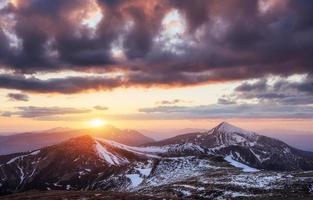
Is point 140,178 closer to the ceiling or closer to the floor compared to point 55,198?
closer to the floor

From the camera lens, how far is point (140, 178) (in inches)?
7751

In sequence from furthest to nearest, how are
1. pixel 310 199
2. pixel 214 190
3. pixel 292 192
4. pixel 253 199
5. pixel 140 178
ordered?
pixel 140 178 < pixel 214 190 < pixel 292 192 < pixel 253 199 < pixel 310 199

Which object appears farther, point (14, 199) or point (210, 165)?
point (210, 165)

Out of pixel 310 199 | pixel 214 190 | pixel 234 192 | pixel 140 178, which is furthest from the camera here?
pixel 140 178

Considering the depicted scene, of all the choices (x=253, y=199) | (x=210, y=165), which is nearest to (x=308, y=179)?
(x=253, y=199)

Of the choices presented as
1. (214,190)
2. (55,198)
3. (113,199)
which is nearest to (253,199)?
(214,190)

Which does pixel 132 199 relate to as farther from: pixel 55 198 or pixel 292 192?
pixel 292 192

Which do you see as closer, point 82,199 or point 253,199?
point 253,199

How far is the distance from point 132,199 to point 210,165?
417ft

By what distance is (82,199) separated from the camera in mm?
81625

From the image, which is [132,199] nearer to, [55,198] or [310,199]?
[55,198]

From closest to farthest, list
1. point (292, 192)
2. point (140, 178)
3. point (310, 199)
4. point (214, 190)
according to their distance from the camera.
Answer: point (310, 199), point (292, 192), point (214, 190), point (140, 178)

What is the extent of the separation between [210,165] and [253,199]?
128 m

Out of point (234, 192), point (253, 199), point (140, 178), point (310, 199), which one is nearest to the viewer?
point (310, 199)
